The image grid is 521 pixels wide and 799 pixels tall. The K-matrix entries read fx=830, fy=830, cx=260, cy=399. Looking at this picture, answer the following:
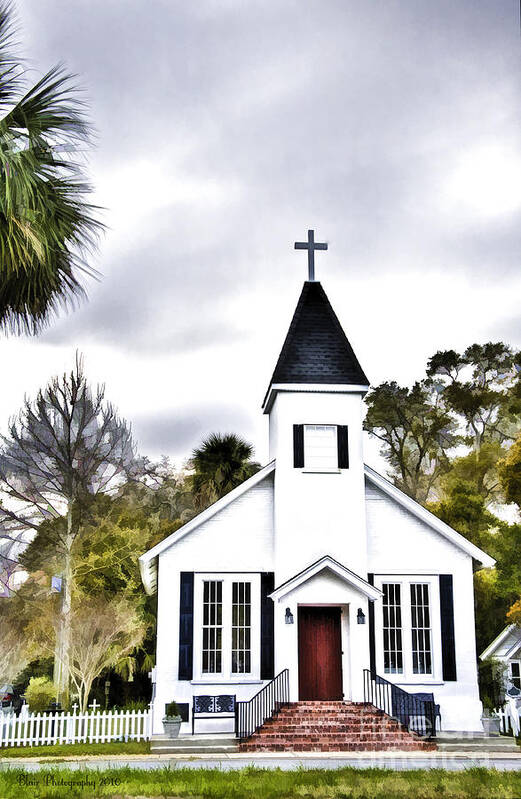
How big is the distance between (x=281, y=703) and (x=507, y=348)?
27379mm

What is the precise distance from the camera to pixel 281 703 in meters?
17.5

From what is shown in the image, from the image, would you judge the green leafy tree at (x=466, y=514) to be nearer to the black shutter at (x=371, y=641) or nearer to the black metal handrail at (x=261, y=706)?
the black shutter at (x=371, y=641)

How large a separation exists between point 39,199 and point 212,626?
11.2m

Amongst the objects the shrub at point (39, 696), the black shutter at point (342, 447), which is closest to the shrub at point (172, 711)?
the black shutter at point (342, 447)

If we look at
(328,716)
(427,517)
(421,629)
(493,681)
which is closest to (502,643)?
(493,681)

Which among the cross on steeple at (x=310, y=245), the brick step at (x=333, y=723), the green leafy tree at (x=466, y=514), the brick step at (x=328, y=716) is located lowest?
the brick step at (x=333, y=723)

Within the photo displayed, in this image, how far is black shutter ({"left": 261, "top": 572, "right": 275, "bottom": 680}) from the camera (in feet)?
60.8

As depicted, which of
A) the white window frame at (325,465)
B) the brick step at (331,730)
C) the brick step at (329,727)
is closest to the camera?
the brick step at (331,730)

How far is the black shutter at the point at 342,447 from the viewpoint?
19.6 meters

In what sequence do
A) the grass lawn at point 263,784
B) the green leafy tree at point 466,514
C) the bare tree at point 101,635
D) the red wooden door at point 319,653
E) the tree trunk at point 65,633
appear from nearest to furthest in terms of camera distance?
the grass lawn at point 263,784, the red wooden door at point 319,653, the bare tree at point 101,635, the tree trunk at point 65,633, the green leafy tree at point 466,514

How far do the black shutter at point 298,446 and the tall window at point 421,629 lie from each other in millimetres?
3942

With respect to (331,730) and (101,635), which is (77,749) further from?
(101,635)

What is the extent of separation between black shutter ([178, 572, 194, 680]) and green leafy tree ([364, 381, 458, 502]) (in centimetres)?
2310

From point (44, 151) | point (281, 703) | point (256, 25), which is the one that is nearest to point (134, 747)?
point (281, 703)
